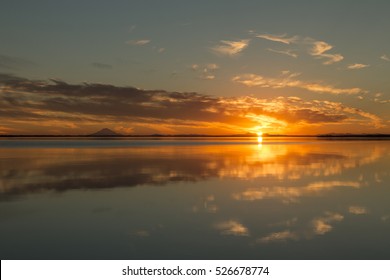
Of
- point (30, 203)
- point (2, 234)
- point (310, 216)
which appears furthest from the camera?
point (30, 203)

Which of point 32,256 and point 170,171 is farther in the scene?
→ point 170,171

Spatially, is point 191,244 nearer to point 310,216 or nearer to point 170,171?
point 310,216

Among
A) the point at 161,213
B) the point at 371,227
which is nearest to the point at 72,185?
the point at 161,213

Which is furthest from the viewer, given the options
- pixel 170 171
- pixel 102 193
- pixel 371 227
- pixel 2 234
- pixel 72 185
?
pixel 170 171

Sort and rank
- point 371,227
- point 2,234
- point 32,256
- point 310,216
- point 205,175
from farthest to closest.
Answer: point 205,175 < point 310,216 < point 371,227 < point 2,234 < point 32,256

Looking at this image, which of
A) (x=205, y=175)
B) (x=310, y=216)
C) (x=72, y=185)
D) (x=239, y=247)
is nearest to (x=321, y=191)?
(x=310, y=216)

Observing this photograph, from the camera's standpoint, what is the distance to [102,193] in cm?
1440

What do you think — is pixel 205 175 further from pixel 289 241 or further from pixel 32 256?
pixel 32 256

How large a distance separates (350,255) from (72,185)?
12.1 meters

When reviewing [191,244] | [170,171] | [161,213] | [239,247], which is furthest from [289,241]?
[170,171]

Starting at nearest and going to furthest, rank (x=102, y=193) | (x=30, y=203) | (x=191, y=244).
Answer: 1. (x=191, y=244)
2. (x=30, y=203)
3. (x=102, y=193)

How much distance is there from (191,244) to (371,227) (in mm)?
4835

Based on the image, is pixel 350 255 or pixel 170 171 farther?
pixel 170 171

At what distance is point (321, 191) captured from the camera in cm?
1492
